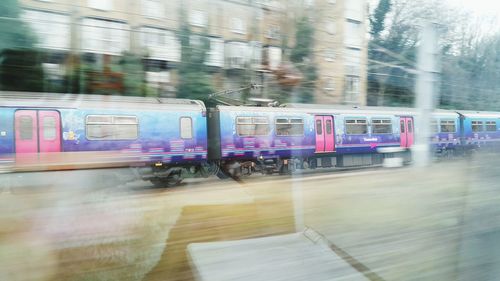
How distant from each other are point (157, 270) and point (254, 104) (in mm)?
4914

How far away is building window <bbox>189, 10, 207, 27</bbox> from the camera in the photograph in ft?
17.1

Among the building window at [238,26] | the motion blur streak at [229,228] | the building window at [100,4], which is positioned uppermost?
the building window at [100,4]

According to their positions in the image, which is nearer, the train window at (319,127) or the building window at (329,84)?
the building window at (329,84)

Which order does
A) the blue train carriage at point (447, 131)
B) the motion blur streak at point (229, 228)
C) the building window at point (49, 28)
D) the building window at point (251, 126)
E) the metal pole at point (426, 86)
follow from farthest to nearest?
1. the building window at point (251, 126)
2. the blue train carriage at point (447, 131)
3. the metal pole at point (426, 86)
4. the building window at point (49, 28)
5. the motion blur streak at point (229, 228)

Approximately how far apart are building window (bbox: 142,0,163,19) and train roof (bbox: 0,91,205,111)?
3.55ft

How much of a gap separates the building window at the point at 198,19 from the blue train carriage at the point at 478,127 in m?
4.56

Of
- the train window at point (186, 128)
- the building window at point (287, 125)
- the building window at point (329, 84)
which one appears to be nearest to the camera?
the building window at point (329, 84)

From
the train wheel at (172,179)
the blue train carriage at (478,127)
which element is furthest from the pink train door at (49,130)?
the blue train carriage at (478,127)

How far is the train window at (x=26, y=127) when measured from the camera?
632cm

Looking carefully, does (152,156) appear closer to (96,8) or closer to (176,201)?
(96,8)

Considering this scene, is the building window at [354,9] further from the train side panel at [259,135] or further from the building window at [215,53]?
the building window at [215,53]

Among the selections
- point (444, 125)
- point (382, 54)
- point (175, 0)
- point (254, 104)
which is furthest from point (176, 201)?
point (444, 125)

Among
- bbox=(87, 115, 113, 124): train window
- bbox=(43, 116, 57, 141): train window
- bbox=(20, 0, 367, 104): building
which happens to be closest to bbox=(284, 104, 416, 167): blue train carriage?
bbox=(20, 0, 367, 104): building

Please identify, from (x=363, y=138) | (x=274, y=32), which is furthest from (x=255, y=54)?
(x=363, y=138)
